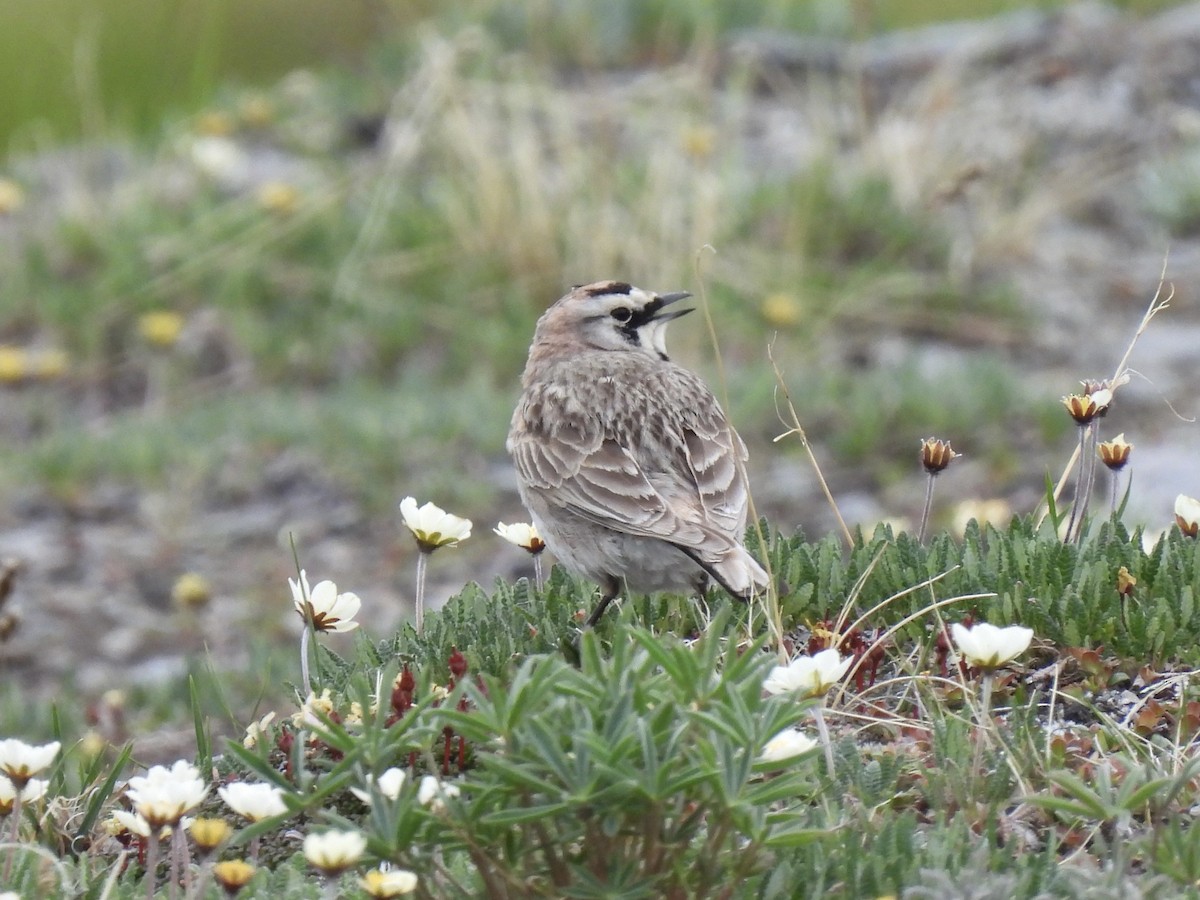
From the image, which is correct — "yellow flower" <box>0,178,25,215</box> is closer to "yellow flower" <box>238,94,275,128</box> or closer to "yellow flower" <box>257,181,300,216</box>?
"yellow flower" <box>257,181,300,216</box>

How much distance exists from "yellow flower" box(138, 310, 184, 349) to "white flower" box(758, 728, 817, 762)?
312 inches

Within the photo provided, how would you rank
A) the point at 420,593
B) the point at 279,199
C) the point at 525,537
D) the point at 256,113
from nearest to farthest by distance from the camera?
1. the point at 420,593
2. the point at 525,537
3. the point at 279,199
4. the point at 256,113

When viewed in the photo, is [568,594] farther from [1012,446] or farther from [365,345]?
[365,345]

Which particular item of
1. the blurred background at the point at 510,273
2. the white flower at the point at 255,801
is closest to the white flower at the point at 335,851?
the white flower at the point at 255,801

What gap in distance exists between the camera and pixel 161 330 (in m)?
10.9

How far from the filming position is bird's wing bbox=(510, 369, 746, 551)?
541 cm

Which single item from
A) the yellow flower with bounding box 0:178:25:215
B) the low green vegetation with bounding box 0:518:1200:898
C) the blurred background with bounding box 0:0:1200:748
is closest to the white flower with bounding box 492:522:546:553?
the low green vegetation with bounding box 0:518:1200:898

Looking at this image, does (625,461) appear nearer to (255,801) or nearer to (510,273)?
(255,801)

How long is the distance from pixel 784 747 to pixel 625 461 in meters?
2.29

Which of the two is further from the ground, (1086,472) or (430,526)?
(430,526)

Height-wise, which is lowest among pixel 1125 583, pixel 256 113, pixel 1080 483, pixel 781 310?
pixel 781 310

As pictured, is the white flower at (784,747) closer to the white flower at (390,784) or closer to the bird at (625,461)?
the white flower at (390,784)

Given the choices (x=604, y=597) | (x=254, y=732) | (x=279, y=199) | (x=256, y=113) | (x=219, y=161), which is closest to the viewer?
(x=254, y=732)

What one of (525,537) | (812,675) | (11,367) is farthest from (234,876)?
(11,367)
